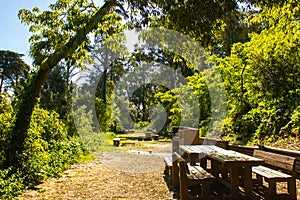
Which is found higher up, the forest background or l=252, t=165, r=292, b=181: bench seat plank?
the forest background

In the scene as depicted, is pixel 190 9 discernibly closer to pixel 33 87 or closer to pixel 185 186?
pixel 185 186

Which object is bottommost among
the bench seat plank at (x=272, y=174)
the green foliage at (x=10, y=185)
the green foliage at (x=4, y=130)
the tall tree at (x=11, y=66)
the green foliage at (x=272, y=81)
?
the green foliage at (x=10, y=185)

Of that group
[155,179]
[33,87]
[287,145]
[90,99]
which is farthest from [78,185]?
[90,99]

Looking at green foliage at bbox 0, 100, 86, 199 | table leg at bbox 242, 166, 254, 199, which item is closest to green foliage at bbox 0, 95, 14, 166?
green foliage at bbox 0, 100, 86, 199

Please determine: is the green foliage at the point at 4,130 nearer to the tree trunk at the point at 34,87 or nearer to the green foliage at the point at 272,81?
the tree trunk at the point at 34,87

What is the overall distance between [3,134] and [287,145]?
6.76 meters

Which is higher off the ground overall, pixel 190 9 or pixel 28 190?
pixel 190 9

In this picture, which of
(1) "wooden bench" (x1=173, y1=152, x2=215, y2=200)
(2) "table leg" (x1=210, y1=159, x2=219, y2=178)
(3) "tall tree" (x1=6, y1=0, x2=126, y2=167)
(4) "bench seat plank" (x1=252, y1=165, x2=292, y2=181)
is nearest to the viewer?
(4) "bench seat plank" (x1=252, y1=165, x2=292, y2=181)

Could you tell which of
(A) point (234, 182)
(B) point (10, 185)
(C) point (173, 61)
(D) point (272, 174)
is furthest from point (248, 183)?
(C) point (173, 61)

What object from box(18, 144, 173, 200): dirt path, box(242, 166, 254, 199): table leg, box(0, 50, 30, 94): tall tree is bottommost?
box(18, 144, 173, 200): dirt path

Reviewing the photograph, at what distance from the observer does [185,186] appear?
402cm

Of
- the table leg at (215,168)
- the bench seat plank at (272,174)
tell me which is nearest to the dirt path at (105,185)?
the table leg at (215,168)

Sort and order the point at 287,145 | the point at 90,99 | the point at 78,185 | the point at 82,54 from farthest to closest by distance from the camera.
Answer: the point at 90,99 < the point at 82,54 < the point at 287,145 < the point at 78,185

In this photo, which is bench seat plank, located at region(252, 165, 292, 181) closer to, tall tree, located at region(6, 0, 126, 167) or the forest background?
the forest background
